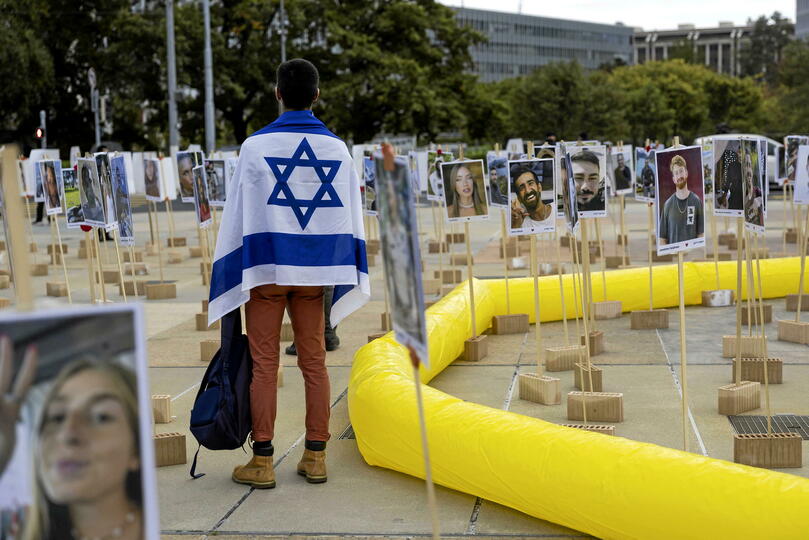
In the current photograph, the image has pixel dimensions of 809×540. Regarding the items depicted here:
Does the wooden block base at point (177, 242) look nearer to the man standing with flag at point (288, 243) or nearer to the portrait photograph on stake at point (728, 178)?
the portrait photograph on stake at point (728, 178)

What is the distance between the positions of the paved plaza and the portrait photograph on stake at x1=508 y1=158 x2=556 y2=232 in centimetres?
107

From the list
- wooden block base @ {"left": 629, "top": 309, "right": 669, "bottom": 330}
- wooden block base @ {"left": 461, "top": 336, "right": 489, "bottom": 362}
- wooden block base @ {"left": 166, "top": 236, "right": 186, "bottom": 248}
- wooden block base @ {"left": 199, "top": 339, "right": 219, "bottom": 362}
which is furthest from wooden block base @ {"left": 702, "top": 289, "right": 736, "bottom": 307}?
wooden block base @ {"left": 166, "top": 236, "right": 186, "bottom": 248}

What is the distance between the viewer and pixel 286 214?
5.21 meters

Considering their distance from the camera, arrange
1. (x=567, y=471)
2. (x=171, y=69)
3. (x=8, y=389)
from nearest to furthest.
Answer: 1. (x=8, y=389)
2. (x=567, y=471)
3. (x=171, y=69)

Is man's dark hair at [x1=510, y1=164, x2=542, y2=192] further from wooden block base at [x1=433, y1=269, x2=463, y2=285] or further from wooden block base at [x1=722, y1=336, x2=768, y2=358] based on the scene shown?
wooden block base at [x1=433, y1=269, x2=463, y2=285]

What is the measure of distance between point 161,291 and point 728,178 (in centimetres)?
764

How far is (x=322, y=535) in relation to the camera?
479 cm

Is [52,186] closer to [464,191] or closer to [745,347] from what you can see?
[464,191]

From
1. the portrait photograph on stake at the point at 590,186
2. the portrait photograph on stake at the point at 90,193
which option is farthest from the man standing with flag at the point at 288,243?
the portrait photograph on stake at the point at 590,186

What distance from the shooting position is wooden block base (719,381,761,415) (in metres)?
6.80

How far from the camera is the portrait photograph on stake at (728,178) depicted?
680cm

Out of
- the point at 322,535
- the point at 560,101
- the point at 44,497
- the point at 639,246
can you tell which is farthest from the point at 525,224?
the point at 560,101

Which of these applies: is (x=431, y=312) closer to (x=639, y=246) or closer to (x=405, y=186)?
(x=405, y=186)

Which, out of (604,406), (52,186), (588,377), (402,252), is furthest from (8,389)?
(52,186)
